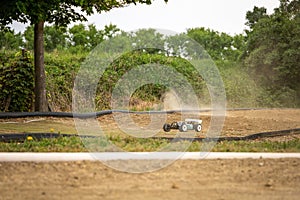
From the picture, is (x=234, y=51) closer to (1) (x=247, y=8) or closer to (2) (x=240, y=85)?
(1) (x=247, y=8)

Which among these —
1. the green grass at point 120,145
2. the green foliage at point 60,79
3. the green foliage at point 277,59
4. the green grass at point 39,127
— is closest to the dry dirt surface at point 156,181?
the green grass at point 120,145

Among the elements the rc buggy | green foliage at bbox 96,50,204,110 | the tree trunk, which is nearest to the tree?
the tree trunk

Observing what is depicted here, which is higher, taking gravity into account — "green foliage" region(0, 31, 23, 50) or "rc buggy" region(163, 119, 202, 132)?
"green foliage" region(0, 31, 23, 50)

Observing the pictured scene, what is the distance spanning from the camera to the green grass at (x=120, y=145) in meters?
7.48

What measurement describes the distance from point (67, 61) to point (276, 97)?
963cm

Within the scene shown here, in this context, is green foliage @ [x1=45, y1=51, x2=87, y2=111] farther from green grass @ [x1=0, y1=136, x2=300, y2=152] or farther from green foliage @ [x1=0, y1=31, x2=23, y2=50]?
green foliage @ [x1=0, y1=31, x2=23, y2=50]

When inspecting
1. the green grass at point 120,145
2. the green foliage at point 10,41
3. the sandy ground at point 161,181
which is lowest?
the sandy ground at point 161,181

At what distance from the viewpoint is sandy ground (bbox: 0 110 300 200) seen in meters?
5.02

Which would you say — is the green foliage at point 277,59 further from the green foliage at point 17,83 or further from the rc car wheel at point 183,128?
the rc car wheel at point 183,128

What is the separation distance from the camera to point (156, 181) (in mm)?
5566

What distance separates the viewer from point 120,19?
17.3 meters

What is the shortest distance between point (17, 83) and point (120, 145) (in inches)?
289

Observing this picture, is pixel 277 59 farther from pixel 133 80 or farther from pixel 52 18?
pixel 52 18

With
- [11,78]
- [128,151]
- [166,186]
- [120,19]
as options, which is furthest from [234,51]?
[166,186]
